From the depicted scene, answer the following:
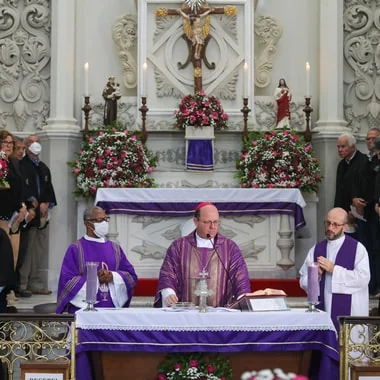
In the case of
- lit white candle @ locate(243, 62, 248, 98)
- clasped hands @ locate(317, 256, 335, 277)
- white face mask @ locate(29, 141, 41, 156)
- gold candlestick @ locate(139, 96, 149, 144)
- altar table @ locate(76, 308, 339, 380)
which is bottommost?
altar table @ locate(76, 308, 339, 380)

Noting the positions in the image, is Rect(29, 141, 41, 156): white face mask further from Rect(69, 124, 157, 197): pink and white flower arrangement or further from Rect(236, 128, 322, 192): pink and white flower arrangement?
Rect(236, 128, 322, 192): pink and white flower arrangement

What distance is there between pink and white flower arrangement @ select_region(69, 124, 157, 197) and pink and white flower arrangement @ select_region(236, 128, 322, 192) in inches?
52.7

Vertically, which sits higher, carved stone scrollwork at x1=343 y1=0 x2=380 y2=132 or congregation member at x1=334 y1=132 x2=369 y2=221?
carved stone scrollwork at x1=343 y1=0 x2=380 y2=132

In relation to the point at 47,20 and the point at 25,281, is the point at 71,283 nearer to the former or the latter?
the point at 25,281

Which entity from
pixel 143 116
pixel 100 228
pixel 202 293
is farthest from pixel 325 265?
pixel 143 116

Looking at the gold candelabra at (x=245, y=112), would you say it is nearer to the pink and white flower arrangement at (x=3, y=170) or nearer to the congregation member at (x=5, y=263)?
the pink and white flower arrangement at (x=3, y=170)

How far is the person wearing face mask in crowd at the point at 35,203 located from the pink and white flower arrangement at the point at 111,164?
0.48 meters

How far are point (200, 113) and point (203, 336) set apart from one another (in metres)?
6.96

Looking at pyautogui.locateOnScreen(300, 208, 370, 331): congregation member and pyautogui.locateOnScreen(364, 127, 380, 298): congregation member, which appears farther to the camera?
pyautogui.locateOnScreen(364, 127, 380, 298): congregation member

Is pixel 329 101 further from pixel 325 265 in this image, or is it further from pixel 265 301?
pixel 265 301

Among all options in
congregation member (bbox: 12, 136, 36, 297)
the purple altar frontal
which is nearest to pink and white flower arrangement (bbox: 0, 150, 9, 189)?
congregation member (bbox: 12, 136, 36, 297)

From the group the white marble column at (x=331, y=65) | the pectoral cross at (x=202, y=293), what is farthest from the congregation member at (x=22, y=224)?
the pectoral cross at (x=202, y=293)

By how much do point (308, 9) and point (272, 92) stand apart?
Result: 1.34 metres

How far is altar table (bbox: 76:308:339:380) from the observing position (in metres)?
7.46
